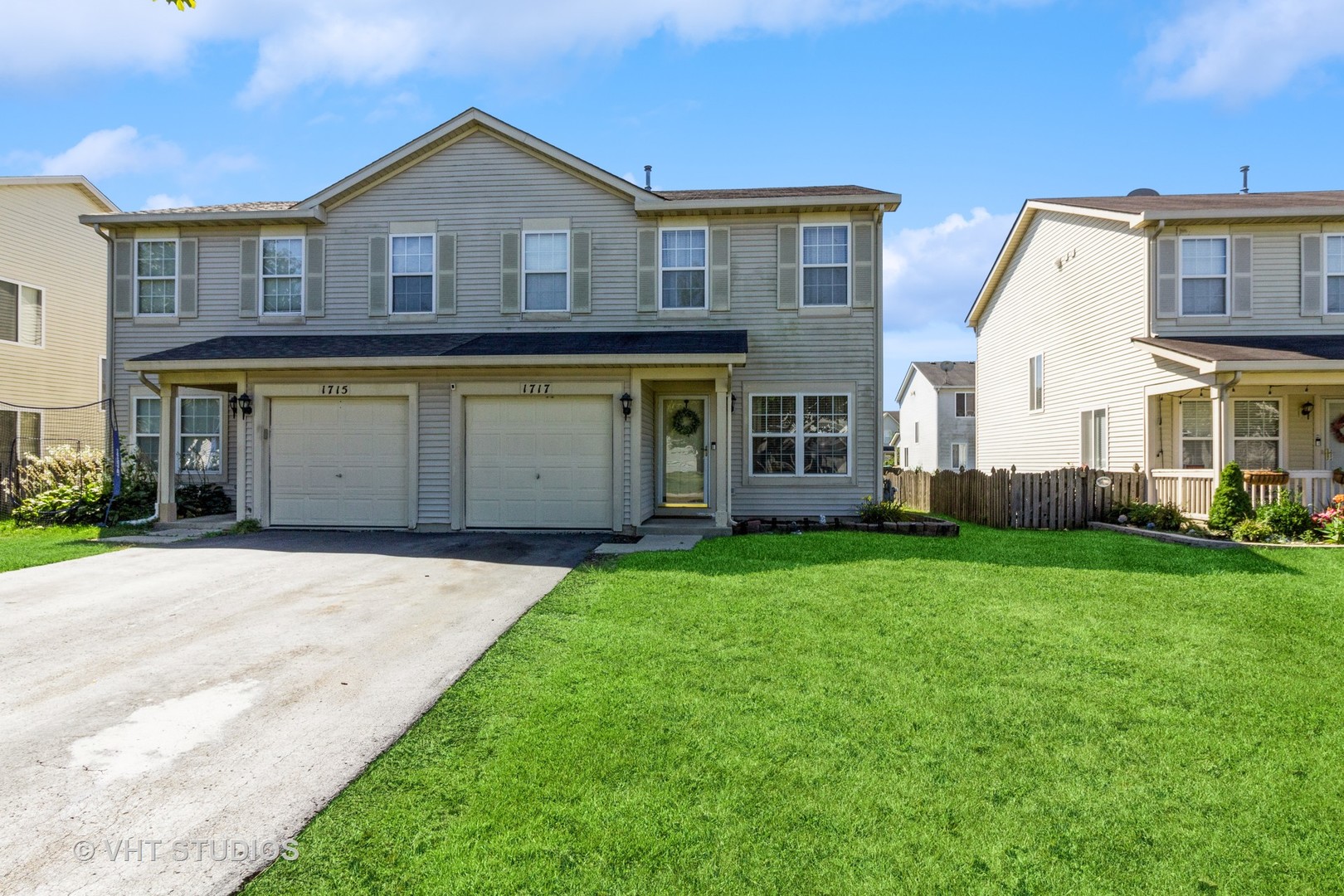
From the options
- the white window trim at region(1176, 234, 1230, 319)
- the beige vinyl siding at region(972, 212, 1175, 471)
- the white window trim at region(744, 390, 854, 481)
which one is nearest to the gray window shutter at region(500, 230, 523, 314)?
the white window trim at region(744, 390, 854, 481)

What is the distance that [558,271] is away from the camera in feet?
46.1

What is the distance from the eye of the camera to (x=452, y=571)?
9172 mm

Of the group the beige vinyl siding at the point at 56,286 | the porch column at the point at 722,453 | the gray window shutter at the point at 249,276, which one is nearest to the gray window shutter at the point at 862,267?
the porch column at the point at 722,453

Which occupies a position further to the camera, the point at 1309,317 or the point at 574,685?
the point at 1309,317

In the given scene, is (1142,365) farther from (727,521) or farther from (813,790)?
(813,790)

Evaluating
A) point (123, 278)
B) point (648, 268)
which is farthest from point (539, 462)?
point (123, 278)

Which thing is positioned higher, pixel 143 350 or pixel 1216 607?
pixel 143 350

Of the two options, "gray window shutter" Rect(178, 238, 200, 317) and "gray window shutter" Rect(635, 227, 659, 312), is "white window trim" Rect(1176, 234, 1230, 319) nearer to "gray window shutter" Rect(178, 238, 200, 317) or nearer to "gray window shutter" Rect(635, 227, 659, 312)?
"gray window shutter" Rect(635, 227, 659, 312)

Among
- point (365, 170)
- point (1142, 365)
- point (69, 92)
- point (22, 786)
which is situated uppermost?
point (365, 170)

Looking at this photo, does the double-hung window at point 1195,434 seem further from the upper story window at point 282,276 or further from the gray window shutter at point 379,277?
the upper story window at point 282,276

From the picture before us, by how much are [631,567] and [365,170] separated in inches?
383

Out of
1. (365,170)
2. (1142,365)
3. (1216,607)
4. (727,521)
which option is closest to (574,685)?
(1216,607)

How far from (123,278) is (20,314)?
5154 mm

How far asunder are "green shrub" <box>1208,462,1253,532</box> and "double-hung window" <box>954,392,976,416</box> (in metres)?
24.7
